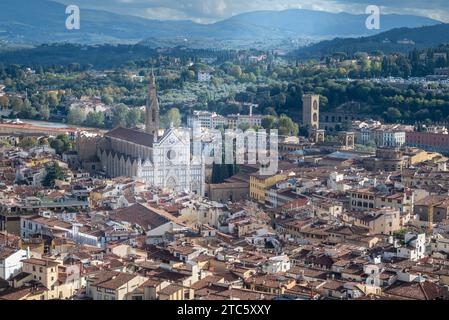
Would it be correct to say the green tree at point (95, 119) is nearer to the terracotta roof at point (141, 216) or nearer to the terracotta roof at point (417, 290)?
the terracotta roof at point (141, 216)

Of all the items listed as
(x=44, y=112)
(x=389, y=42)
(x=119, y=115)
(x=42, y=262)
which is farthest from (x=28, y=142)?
(x=389, y=42)

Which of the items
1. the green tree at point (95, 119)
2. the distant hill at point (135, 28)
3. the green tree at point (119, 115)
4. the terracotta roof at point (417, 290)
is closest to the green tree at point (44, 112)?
the green tree at point (95, 119)

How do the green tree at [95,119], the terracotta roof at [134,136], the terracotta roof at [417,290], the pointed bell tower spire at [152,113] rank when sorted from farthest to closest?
the green tree at [95,119] → the pointed bell tower spire at [152,113] → the terracotta roof at [134,136] → the terracotta roof at [417,290]

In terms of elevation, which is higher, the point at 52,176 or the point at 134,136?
the point at 134,136

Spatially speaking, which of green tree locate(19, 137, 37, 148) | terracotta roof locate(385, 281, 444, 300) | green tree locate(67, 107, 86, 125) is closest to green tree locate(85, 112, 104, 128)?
green tree locate(67, 107, 86, 125)

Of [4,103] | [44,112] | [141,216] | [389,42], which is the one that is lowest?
[141,216]

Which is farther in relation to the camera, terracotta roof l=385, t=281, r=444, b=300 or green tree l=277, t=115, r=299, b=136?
green tree l=277, t=115, r=299, b=136

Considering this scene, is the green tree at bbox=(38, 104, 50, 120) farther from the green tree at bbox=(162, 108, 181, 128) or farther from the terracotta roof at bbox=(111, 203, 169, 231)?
the terracotta roof at bbox=(111, 203, 169, 231)

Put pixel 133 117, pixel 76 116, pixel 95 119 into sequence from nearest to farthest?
pixel 133 117, pixel 95 119, pixel 76 116

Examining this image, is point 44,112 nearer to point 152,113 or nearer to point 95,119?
point 95,119
